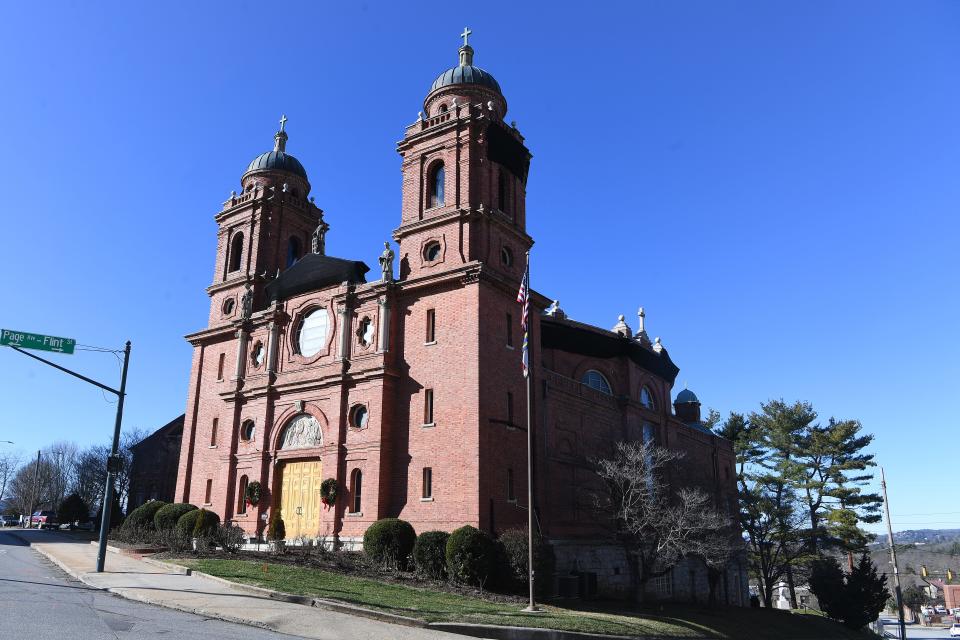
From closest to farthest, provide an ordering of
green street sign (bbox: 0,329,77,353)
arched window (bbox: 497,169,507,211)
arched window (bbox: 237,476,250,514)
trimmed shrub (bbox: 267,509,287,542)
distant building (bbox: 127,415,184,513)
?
green street sign (bbox: 0,329,77,353) < trimmed shrub (bbox: 267,509,287,542) < arched window (bbox: 497,169,507,211) < arched window (bbox: 237,476,250,514) < distant building (bbox: 127,415,184,513)

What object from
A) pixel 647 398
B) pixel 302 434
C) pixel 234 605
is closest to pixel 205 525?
pixel 302 434

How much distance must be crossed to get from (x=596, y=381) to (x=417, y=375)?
15658 mm

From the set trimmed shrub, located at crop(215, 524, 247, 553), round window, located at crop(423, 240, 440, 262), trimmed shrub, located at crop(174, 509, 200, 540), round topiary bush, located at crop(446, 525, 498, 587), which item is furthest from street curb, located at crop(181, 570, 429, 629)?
round window, located at crop(423, 240, 440, 262)

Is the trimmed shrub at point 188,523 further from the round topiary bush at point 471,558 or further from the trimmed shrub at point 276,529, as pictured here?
the round topiary bush at point 471,558

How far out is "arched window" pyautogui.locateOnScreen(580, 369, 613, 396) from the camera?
41719 mm

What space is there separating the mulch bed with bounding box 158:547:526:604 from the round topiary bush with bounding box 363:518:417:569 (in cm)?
40

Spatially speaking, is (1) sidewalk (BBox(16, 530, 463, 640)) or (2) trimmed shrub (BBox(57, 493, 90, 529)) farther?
(2) trimmed shrub (BBox(57, 493, 90, 529))

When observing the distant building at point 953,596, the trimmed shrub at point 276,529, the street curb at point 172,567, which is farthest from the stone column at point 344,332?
the distant building at point 953,596

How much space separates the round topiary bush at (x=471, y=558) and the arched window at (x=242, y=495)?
48.5 feet

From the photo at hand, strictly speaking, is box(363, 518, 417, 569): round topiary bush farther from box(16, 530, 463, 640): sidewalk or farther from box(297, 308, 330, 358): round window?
box(297, 308, 330, 358): round window

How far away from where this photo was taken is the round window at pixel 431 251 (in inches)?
1262

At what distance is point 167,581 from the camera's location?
19.8 meters

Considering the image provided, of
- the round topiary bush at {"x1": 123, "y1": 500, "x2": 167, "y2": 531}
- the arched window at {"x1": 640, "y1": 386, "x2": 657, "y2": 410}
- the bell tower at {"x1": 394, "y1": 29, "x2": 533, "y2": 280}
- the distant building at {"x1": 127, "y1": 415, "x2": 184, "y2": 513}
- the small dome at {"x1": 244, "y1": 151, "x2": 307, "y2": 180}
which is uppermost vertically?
the small dome at {"x1": 244, "y1": 151, "x2": 307, "y2": 180}

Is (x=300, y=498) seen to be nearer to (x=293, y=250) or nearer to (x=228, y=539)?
(x=228, y=539)
